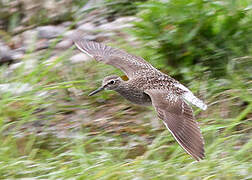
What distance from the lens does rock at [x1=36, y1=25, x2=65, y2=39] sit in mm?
7758

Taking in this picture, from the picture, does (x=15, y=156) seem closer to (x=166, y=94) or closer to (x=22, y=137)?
(x=22, y=137)

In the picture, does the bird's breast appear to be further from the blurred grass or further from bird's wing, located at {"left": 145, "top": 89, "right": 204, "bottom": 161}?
the blurred grass

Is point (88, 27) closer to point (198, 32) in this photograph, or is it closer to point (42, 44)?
point (42, 44)

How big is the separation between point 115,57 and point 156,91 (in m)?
0.93

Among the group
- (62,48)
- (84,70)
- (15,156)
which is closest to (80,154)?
(15,156)

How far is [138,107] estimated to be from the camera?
248 inches

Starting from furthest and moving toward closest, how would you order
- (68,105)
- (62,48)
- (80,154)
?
(62,48) < (68,105) < (80,154)

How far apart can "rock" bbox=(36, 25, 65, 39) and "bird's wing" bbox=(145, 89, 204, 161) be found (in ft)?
8.24

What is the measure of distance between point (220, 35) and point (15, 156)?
7.65 feet

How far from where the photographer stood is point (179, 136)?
4766 mm

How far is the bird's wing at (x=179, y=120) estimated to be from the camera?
15.2 ft

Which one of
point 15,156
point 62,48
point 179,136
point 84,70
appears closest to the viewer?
point 179,136

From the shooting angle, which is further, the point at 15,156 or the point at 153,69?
the point at 153,69

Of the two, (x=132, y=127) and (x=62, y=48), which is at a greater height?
(x=62, y=48)
